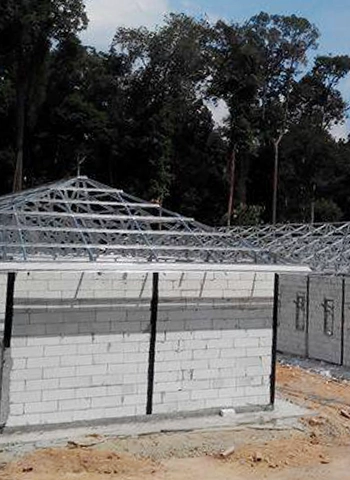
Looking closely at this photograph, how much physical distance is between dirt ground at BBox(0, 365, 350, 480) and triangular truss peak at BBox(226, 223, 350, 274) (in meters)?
7.13

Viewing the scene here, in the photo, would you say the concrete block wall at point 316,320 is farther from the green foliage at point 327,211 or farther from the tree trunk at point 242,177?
the green foliage at point 327,211

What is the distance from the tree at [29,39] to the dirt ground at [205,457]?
32.2 metres

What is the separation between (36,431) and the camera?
1167 centimetres

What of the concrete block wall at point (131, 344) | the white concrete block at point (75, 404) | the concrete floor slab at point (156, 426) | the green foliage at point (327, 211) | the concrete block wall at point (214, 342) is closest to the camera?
the concrete floor slab at point (156, 426)

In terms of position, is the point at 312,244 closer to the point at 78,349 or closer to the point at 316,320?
the point at 316,320

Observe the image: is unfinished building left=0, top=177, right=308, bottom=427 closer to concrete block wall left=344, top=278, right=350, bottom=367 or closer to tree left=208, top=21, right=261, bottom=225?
concrete block wall left=344, top=278, right=350, bottom=367

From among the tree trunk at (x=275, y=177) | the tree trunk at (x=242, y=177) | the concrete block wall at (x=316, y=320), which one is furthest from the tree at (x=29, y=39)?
the concrete block wall at (x=316, y=320)

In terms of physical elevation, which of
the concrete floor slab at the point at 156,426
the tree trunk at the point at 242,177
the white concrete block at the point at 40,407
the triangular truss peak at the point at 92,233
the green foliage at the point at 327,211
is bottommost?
the concrete floor slab at the point at 156,426

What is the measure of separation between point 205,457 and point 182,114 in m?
44.0

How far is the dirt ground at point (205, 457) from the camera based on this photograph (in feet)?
33.5

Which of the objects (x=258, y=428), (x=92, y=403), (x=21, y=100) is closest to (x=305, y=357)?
(x=258, y=428)

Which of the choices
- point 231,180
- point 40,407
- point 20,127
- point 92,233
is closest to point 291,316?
point 92,233

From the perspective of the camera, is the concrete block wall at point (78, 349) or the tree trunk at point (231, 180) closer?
the concrete block wall at point (78, 349)

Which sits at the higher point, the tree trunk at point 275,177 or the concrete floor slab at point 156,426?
the tree trunk at point 275,177
